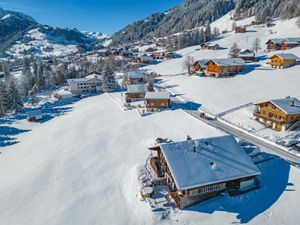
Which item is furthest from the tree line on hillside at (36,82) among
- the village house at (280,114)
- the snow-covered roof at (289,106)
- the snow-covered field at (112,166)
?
the snow-covered roof at (289,106)

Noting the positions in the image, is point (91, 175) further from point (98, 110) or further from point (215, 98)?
point (215, 98)

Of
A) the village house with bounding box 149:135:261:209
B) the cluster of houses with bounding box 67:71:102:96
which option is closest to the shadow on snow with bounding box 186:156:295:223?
the village house with bounding box 149:135:261:209

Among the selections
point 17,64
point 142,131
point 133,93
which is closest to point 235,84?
point 133,93

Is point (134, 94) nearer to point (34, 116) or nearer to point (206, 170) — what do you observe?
point (34, 116)

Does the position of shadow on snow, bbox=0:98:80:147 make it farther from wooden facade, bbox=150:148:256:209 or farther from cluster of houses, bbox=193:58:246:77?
cluster of houses, bbox=193:58:246:77

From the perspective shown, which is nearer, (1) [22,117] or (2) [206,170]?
(2) [206,170]

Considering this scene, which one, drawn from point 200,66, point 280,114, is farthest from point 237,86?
point 280,114
